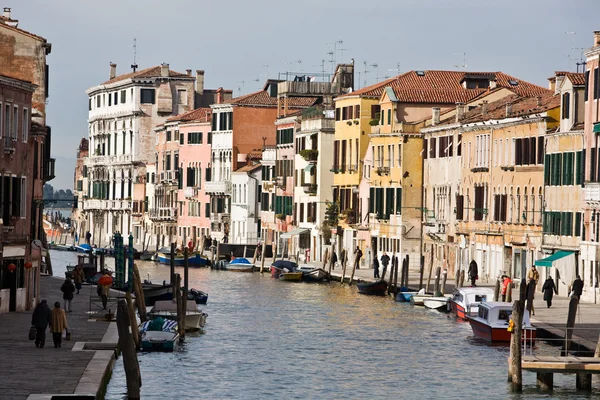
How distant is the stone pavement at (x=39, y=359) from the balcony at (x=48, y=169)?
400 inches

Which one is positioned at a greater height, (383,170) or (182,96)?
(182,96)

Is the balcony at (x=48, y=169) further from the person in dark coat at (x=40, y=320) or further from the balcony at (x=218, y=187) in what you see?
the balcony at (x=218, y=187)

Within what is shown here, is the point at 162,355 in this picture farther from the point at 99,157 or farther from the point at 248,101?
the point at 99,157

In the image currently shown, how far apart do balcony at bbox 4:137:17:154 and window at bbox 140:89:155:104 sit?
80093 mm

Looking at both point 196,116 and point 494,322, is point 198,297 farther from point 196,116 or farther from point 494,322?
point 196,116

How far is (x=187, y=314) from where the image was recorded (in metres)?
46.0

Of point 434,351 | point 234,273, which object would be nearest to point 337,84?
point 234,273

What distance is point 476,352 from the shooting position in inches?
1597

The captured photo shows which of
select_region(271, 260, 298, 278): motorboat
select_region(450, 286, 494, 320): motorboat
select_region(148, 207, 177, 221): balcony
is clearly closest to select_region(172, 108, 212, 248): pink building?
select_region(148, 207, 177, 221): balcony

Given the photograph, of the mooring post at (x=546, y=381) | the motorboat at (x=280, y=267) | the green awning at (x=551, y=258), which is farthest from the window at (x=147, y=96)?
the mooring post at (x=546, y=381)

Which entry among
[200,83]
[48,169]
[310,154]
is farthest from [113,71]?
[48,169]

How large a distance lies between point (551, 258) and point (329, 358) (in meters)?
14.7

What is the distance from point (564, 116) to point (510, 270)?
27.0 feet

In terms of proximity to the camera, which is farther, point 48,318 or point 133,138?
point 133,138
